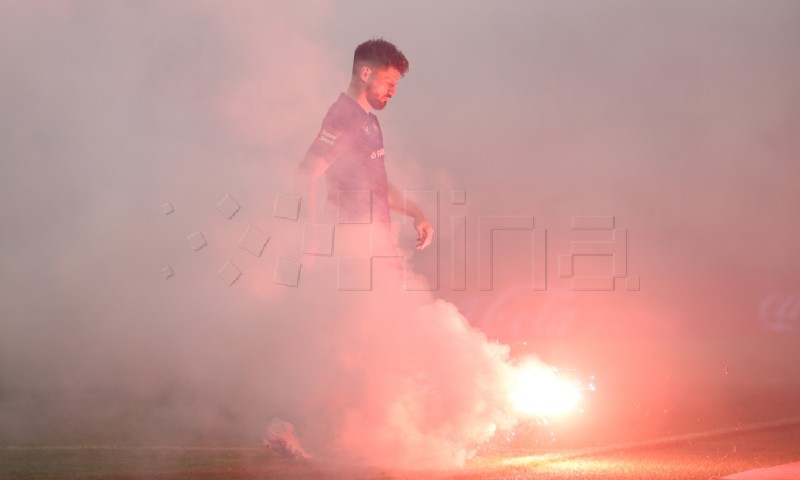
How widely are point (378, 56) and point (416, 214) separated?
63.1 inches

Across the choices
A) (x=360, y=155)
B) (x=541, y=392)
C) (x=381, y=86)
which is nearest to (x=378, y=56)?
(x=381, y=86)

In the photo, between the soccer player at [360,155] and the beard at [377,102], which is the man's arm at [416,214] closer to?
the soccer player at [360,155]

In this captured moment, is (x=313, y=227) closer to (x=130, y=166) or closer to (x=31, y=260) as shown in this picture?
(x=130, y=166)

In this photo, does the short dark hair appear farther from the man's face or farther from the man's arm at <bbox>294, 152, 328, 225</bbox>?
the man's arm at <bbox>294, 152, 328, 225</bbox>

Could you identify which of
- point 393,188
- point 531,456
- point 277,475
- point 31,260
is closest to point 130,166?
point 31,260

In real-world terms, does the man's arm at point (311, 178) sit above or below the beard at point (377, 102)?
below

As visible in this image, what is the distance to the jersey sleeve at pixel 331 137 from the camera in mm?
8508

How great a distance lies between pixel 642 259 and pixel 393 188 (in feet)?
13.1

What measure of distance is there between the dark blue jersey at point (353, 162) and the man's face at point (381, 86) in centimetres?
21

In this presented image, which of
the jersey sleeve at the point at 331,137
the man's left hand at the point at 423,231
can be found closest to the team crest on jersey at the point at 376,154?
the jersey sleeve at the point at 331,137

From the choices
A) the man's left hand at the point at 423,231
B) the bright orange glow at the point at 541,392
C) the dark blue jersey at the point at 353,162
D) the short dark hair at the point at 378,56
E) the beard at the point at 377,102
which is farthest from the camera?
the man's left hand at the point at 423,231

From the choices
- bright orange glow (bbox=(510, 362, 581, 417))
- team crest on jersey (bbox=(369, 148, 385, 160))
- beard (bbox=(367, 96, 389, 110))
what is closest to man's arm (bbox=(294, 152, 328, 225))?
team crest on jersey (bbox=(369, 148, 385, 160))

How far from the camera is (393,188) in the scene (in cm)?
907

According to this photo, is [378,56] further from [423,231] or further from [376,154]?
[423,231]
